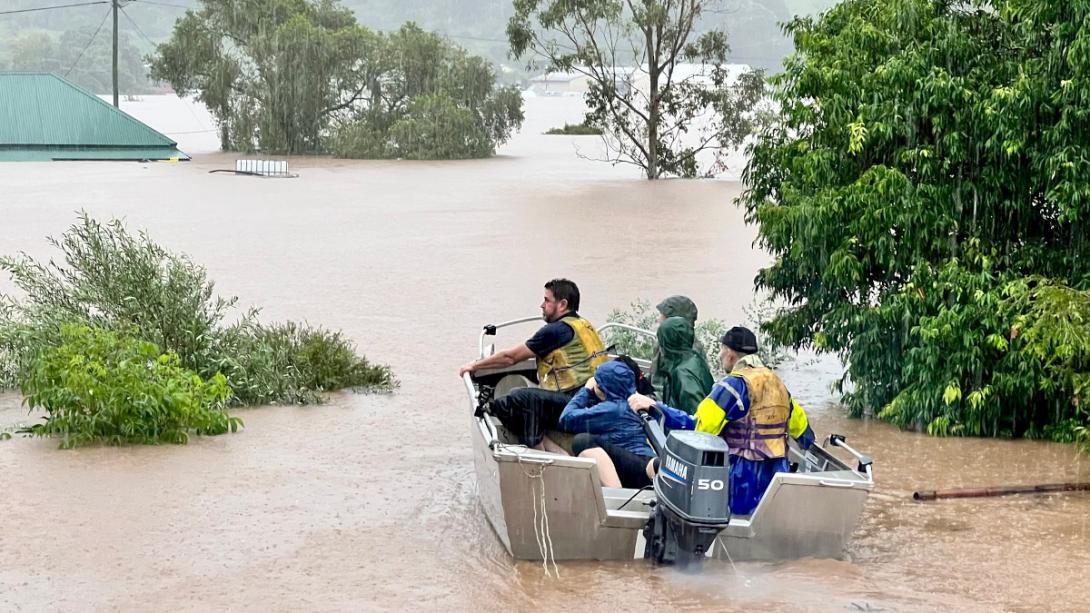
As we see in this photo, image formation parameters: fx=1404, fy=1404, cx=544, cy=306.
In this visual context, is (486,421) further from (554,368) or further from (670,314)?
(670,314)

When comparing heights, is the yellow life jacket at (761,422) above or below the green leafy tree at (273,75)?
below

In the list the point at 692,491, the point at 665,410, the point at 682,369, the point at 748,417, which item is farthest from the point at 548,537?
the point at 682,369

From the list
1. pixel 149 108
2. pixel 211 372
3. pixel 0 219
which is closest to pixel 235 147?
pixel 0 219

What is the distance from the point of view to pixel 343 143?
2265 inches

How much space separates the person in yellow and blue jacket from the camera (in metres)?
7.98

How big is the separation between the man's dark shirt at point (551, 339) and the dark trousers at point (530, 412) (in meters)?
0.42

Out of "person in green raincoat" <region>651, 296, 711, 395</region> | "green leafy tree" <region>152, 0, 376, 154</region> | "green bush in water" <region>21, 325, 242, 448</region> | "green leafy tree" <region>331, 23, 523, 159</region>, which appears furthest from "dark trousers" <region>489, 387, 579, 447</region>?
"green leafy tree" <region>152, 0, 376, 154</region>

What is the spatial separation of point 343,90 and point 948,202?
1967 inches

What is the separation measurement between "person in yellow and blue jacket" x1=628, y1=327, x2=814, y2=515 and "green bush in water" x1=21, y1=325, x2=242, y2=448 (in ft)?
16.7

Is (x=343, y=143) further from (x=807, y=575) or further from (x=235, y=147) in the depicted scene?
(x=807, y=575)

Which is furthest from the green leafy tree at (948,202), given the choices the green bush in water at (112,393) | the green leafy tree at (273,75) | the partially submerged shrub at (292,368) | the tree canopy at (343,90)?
the green leafy tree at (273,75)

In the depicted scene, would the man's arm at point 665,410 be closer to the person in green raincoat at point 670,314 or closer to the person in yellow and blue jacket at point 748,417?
the person in yellow and blue jacket at point 748,417

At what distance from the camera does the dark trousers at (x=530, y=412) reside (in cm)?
957

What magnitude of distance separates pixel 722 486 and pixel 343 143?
5133 cm
